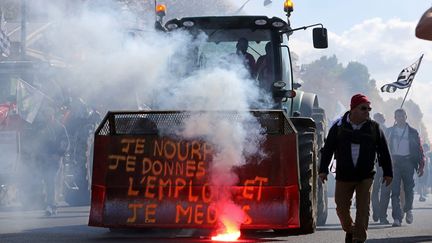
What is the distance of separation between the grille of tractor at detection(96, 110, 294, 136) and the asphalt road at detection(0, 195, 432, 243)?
1205mm

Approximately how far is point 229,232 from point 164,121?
1.36 m

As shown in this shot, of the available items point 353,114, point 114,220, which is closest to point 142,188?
point 114,220

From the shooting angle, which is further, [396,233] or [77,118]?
[77,118]

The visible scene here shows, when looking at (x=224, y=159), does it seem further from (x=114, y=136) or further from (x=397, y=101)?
(x=397, y=101)

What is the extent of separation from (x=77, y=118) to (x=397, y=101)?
14441cm

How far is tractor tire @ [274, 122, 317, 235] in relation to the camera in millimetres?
10719

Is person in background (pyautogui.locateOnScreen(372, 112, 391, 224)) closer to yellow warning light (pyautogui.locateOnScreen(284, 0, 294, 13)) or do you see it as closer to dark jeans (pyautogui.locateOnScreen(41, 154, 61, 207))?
yellow warning light (pyautogui.locateOnScreen(284, 0, 294, 13))

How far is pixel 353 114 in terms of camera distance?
32.3ft

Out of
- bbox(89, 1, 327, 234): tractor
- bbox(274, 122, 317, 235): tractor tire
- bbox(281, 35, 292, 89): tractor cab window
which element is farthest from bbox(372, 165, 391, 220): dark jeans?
bbox(89, 1, 327, 234): tractor

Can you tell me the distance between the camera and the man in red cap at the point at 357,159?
9.77 m

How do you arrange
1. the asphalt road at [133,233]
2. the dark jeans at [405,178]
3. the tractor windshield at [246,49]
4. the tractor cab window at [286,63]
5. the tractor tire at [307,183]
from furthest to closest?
the dark jeans at [405,178] → the tractor cab window at [286,63] → the tractor windshield at [246,49] → the asphalt road at [133,233] → the tractor tire at [307,183]

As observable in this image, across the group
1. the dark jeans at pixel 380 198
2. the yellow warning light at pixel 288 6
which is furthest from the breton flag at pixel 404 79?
the yellow warning light at pixel 288 6

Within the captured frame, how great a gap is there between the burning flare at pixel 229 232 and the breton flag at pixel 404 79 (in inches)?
542

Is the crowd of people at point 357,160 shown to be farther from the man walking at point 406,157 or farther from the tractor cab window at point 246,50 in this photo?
the man walking at point 406,157
